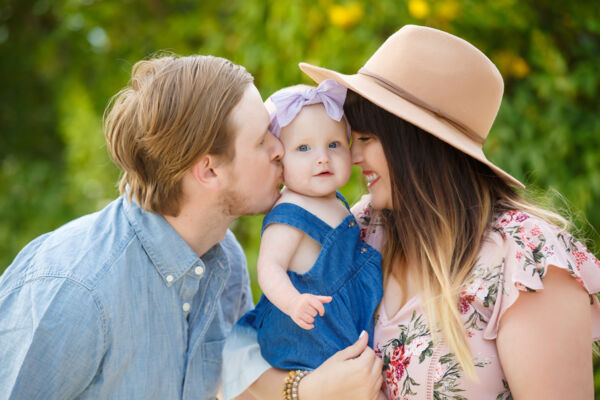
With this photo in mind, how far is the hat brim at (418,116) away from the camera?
1.84 meters

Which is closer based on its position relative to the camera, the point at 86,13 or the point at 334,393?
the point at 334,393

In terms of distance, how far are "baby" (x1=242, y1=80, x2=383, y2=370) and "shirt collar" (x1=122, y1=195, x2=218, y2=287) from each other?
A: 297 mm

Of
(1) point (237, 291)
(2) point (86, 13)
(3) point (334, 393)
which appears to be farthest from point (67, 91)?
(3) point (334, 393)

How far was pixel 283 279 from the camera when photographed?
6.00 feet

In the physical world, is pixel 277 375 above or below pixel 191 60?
below

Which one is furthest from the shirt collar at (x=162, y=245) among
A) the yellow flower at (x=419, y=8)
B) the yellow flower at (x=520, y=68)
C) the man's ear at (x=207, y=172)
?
the yellow flower at (x=520, y=68)

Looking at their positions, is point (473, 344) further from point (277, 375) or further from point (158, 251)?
point (158, 251)

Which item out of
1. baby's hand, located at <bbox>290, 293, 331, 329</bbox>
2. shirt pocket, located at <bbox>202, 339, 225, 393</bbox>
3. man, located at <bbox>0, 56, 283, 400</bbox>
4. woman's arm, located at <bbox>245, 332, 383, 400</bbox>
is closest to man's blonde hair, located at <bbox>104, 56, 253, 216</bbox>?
man, located at <bbox>0, 56, 283, 400</bbox>

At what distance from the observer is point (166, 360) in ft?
6.63

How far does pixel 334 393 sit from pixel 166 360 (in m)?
0.57

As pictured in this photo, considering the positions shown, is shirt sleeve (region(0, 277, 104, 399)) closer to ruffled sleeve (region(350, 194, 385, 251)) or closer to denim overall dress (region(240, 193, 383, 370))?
denim overall dress (region(240, 193, 383, 370))

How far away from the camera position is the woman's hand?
71.0 inches

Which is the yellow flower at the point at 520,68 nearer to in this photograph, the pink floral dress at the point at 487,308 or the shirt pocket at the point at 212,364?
the pink floral dress at the point at 487,308

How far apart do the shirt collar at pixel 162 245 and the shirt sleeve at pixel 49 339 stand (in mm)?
255
